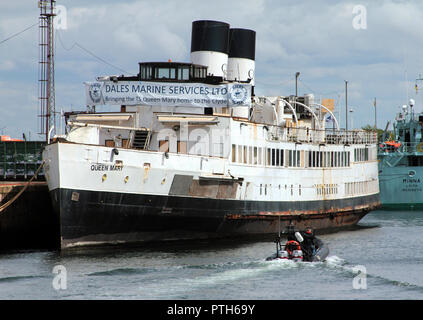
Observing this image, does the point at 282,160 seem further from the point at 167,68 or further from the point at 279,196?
the point at 167,68

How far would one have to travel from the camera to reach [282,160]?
44094 mm

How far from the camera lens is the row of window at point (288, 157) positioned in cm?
4091

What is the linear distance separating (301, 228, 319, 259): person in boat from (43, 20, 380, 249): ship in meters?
5.36

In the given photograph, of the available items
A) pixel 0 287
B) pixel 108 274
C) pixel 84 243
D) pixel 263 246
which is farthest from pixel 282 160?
pixel 0 287

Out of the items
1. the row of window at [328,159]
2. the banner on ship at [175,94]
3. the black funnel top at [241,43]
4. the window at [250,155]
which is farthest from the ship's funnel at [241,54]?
the window at [250,155]

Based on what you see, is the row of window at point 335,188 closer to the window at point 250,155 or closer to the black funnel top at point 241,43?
the window at point 250,155

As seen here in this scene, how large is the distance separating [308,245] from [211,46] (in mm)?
16790

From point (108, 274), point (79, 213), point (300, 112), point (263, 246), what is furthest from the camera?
point (300, 112)

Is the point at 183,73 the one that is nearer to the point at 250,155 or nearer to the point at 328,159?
the point at 250,155

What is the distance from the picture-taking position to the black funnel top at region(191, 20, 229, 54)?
150 ft

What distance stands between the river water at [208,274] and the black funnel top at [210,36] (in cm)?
1311

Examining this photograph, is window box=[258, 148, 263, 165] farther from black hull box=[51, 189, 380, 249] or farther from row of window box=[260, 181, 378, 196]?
black hull box=[51, 189, 380, 249]

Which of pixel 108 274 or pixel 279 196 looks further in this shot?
pixel 279 196
